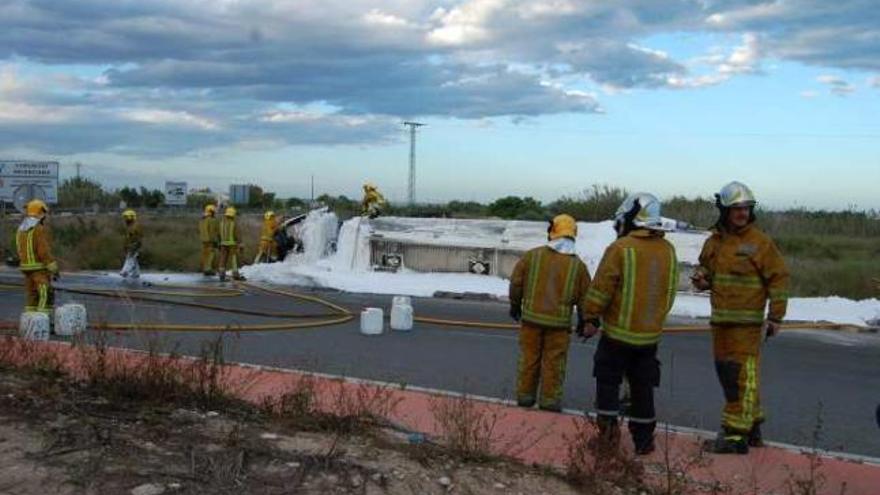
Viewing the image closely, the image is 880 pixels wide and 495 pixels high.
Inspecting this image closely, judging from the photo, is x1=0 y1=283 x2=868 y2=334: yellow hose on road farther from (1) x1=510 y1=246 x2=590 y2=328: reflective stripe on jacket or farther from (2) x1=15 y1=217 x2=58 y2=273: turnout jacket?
(1) x1=510 y1=246 x2=590 y2=328: reflective stripe on jacket

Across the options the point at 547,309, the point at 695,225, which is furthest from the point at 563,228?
the point at 695,225

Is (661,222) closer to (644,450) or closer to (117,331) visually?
(644,450)

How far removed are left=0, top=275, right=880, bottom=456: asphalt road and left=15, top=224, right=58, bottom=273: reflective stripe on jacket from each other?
40.3 inches

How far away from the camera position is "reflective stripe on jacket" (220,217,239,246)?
22812 millimetres

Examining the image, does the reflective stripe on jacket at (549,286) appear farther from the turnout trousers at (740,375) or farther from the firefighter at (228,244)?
the firefighter at (228,244)

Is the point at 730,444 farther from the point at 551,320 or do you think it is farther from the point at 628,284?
the point at 551,320

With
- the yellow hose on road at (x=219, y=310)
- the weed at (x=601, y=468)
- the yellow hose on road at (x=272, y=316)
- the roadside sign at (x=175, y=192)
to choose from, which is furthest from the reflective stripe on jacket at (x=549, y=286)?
the roadside sign at (x=175, y=192)

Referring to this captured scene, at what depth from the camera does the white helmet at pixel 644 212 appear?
6395 millimetres

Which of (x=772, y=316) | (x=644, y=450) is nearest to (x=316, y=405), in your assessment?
(x=644, y=450)

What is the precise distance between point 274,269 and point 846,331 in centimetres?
1385

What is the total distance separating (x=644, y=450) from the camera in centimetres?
636

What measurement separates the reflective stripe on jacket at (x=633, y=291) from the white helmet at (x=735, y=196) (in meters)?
0.58

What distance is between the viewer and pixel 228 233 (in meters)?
22.8

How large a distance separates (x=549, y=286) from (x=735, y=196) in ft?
5.77
